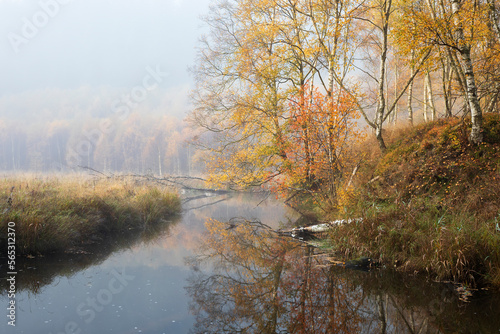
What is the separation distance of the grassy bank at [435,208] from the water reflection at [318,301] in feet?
1.71

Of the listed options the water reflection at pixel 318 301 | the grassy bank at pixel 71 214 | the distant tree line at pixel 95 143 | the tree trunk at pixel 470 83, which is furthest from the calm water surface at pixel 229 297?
the distant tree line at pixel 95 143

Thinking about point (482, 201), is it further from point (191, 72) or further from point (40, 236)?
point (191, 72)

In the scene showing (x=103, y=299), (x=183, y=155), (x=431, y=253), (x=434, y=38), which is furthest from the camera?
(x=183, y=155)

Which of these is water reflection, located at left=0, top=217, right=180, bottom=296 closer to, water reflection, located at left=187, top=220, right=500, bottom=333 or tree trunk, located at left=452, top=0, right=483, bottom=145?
water reflection, located at left=187, top=220, right=500, bottom=333

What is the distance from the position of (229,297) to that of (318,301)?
1461mm

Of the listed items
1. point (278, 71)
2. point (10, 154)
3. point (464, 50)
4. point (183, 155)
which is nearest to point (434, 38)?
point (464, 50)

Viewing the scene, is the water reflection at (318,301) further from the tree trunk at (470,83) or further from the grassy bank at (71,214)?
the tree trunk at (470,83)

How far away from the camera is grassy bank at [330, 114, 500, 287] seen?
213 inches

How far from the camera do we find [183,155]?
208 feet

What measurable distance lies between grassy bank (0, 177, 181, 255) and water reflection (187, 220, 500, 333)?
3250 mm

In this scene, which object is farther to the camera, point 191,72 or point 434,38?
point 191,72

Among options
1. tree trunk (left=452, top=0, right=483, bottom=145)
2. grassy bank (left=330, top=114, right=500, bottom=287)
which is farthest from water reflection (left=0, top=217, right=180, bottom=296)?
tree trunk (left=452, top=0, right=483, bottom=145)

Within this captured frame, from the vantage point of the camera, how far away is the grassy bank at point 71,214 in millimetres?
7055

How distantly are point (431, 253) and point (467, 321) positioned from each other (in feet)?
5.71
